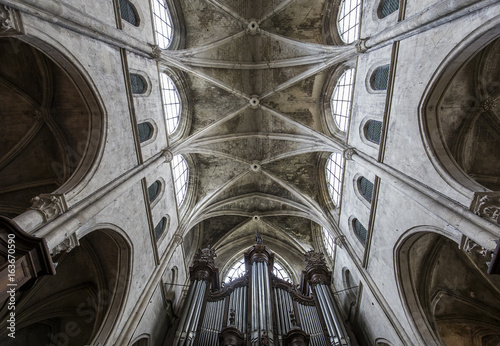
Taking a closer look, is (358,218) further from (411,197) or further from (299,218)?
(299,218)

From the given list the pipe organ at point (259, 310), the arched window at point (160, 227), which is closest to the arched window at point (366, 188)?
the pipe organ at point (259, 310)

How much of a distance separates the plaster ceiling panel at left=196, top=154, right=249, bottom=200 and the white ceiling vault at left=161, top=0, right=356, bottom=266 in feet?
0.21

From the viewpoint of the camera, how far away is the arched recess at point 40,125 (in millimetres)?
8391

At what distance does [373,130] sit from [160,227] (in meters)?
9.73

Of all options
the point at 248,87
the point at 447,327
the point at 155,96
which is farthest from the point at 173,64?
the point at 447,327

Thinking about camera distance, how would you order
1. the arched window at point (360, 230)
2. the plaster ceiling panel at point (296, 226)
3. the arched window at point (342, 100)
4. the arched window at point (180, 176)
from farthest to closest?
the plaster ceiling panel at point (296, 226) → the arched window at point (180, 176) → the arched window at point (342, 100) → the arched window at point (360, 230)

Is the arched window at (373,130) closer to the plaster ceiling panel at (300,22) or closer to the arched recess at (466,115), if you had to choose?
the arched recess at (466,115)

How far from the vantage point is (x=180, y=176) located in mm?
15781

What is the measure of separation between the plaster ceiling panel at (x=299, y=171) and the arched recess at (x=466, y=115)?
911 cm

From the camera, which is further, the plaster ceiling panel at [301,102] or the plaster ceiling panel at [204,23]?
the plaster ceiling panel at [301,102]

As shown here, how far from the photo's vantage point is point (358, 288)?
11.1 m

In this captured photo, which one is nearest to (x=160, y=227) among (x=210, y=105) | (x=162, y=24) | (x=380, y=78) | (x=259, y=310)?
(x=259, y=310)

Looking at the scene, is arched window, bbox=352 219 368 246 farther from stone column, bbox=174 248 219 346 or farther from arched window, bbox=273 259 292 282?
arched window, bbox=273 259 292 282

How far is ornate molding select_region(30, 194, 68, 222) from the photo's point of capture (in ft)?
19.6
